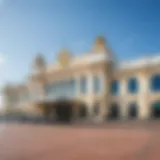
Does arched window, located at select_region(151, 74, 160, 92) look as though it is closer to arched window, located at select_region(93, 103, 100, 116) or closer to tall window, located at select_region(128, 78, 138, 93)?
tall window, located at select_region(128, 78, 138, 93)

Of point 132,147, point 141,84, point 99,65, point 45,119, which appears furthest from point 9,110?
point 141,84

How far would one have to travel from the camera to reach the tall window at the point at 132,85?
5113 mm

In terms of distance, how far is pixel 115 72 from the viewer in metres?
4.89

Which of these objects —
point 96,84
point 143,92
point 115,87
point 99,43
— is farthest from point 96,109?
point 99,43

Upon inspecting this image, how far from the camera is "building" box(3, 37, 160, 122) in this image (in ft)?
12.0

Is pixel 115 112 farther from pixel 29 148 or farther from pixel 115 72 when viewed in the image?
pixel 29 148

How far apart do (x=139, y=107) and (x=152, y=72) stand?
2.92ft

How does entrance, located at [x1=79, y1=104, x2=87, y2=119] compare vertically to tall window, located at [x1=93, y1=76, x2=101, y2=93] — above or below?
below

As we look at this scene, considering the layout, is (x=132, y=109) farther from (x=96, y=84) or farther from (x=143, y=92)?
(x=96, y=84)

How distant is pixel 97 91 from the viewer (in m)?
4.48

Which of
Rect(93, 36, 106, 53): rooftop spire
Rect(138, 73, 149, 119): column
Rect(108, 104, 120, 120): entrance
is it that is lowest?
Rect(108, 104, 120, 120): entrance

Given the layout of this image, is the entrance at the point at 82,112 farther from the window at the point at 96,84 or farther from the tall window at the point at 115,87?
the tall window at the point at 115,87

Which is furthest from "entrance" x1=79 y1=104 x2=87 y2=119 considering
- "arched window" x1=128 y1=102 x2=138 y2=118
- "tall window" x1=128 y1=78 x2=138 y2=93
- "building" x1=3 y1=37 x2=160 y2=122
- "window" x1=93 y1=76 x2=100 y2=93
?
"tall window" x1=128 y1=78 x2=138 y2=93

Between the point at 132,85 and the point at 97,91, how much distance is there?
1.08 metres
